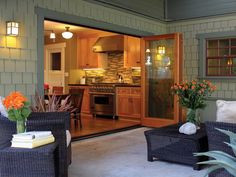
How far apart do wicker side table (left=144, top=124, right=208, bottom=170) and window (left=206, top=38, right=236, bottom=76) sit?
3.57 meters

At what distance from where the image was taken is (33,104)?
5.01 m

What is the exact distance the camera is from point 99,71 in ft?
34.3

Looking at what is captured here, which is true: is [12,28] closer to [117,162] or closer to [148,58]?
[117,162]

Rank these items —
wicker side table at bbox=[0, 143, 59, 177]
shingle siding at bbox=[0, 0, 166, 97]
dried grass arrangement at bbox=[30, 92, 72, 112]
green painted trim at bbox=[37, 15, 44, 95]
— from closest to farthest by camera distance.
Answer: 1. wicker side table at bbox=[0, 143, 59, 177]
2. shingle siding at bbox=[0, 0, 166, 97]
3. dried grass arrangement at bbox=[30, 92, 72, 112]
4. green painted trim at bbox=[37, 15, 44, 95]

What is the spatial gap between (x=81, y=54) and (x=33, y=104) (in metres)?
5.70

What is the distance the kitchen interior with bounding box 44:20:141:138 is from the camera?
337 inches

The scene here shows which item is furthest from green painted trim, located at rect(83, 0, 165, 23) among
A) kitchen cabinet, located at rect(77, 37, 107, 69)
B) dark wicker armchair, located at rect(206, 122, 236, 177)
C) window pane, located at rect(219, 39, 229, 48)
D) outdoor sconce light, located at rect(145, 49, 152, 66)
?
dark wicker armchair, located at rect(206, 122, 236, 177)

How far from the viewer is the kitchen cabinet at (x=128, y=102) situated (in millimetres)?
8414

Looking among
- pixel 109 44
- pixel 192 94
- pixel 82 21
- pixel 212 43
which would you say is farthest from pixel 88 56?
pixel 192 94

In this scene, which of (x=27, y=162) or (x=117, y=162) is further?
(x=117, y=162)

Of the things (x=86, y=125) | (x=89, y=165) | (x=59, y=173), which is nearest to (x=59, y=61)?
(x=86, y=125)

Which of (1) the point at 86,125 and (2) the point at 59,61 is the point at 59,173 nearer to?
(1) the point at 86,125

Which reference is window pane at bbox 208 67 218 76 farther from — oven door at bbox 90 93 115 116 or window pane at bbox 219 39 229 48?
oven door at bbox 90 93 115 116

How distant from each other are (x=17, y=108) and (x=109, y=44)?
692 cm
